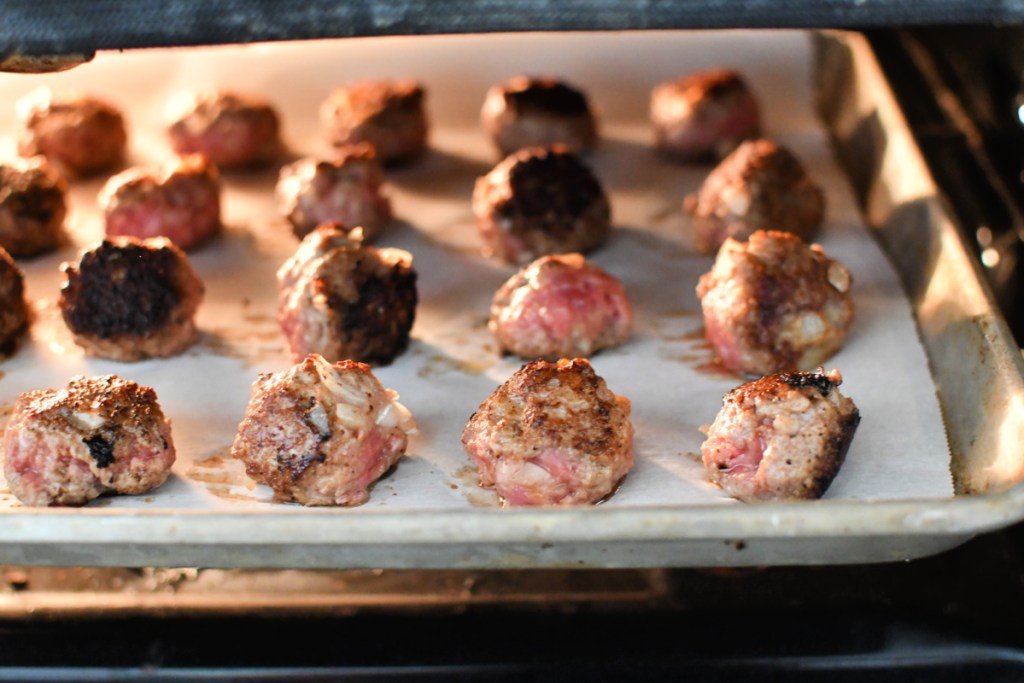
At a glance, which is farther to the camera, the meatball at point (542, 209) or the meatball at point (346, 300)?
the meatball at point (542, 209)

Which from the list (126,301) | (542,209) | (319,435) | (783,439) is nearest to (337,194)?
(542,209)

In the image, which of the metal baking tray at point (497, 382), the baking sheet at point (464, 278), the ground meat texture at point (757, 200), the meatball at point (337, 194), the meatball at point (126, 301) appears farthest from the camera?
the meatball at point (337, 194)

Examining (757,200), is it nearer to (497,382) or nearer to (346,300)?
(497,382)

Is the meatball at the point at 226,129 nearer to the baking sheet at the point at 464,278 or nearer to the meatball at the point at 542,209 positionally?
the baking sheet at the point at 464,278

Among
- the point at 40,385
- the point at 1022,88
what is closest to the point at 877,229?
the point at 1022,88

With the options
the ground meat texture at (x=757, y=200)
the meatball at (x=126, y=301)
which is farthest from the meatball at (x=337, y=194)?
the ground meat texture at (x=757, y=200)

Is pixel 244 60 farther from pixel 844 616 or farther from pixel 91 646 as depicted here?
pixel 844 616
